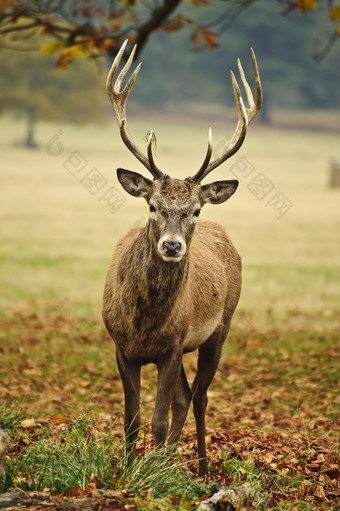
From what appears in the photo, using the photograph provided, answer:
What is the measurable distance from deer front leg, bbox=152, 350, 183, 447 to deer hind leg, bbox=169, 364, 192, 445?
24.6 inches

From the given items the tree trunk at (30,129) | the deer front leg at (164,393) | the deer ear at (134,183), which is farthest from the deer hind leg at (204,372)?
the tree trunk at (30,129)

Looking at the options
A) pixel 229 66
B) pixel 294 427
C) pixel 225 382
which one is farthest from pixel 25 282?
pixel 229 66

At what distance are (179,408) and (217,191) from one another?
1.84 meters

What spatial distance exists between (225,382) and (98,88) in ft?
170

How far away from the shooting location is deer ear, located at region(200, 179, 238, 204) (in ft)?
19.3

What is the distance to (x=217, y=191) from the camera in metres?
6.00

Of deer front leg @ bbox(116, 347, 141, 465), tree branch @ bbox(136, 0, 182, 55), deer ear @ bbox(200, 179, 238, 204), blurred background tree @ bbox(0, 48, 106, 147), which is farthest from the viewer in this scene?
blurred background tree @ bbox(0, 48, 106, 147)

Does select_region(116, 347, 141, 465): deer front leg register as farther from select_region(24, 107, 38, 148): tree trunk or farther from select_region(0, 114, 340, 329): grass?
select_region(24, 107, 38, 148): tree trunk

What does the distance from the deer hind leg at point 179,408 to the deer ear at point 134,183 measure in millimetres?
1685

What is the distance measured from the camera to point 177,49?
261 ft

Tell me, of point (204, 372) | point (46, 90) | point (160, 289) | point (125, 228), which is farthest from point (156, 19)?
point (46, 90)

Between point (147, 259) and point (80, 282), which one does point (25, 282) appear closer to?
point (80, 282)

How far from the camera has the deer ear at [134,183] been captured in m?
5.77

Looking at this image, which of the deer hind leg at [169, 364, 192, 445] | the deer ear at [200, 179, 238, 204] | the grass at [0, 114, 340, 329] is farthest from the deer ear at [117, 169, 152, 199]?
the grass at [0, 114, 340, 329]
